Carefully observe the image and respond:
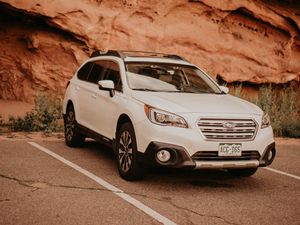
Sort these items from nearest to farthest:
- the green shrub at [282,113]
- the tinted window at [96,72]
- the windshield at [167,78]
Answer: the windshield at [167,78] → the tinted window at [96,72] → the green shrub at [282,113]

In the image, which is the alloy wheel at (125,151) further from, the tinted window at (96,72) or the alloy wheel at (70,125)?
the alloy wheel at (70,125)

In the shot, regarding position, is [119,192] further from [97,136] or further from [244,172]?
[244,172]

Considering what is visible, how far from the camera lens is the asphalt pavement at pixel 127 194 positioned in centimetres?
589

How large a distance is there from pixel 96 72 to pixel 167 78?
1469mm

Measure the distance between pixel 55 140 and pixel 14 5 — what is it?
439 cm

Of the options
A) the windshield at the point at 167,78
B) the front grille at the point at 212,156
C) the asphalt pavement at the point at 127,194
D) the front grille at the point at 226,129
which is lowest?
the asphalt pavement at the point at 127,194

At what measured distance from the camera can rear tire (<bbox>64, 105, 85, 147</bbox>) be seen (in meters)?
10.1

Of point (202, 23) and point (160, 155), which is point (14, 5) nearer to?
point (202, 23)

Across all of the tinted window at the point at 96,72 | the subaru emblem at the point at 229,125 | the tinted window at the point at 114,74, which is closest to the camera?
the subaru emblem at the point at 229,125

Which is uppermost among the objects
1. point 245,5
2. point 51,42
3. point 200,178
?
point 245,5

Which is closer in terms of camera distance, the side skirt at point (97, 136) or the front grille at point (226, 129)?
the front grille at point (226, 129)

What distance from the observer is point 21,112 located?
14562 mm

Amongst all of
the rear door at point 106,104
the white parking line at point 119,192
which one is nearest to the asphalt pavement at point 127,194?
the white parking line at point 119,192

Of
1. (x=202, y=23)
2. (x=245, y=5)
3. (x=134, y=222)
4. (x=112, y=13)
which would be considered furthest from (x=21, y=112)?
(x=134, y=222)
